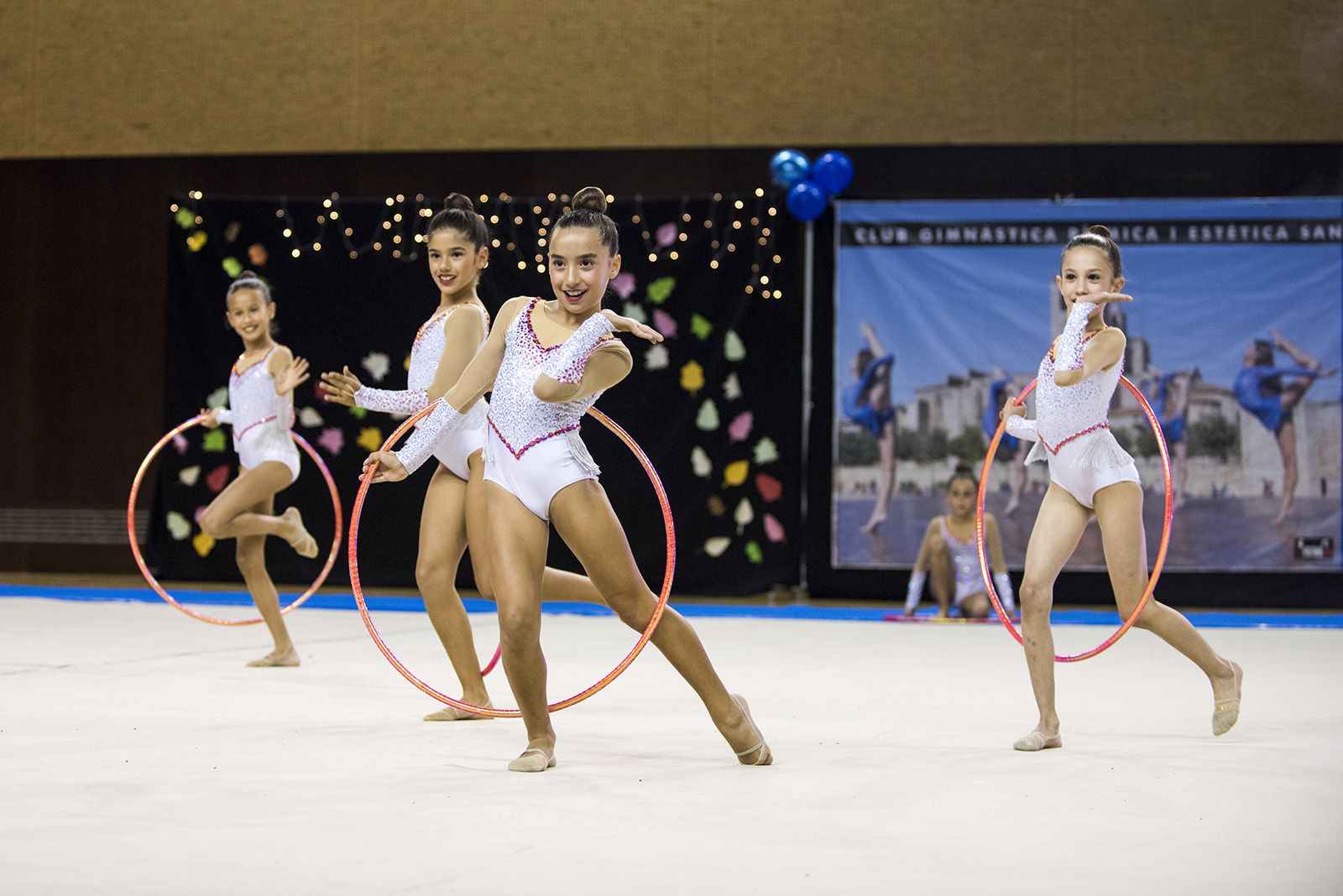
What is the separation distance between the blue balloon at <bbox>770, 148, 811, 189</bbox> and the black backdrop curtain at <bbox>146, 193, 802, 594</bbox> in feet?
0.90

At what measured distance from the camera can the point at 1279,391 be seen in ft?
30.9

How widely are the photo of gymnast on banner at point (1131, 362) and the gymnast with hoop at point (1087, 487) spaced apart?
4.56 meters

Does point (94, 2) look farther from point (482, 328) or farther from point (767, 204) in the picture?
point (482, 328)

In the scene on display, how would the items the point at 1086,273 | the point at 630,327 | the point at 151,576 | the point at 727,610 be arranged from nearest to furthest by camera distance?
the point at 630,327 < the point at 1086,273 < the point at 151,576 < the point at 727,610

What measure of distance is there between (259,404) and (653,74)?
14.7ft

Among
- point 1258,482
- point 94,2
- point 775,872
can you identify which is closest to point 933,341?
point 1258,482

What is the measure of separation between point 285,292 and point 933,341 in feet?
13.5

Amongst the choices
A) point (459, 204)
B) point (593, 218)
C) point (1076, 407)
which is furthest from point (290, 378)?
point (1076, 407)

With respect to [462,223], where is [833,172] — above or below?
above

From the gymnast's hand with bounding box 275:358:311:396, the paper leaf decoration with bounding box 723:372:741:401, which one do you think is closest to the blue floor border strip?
the paper leaf decoration with bounding box 723:372:741:401

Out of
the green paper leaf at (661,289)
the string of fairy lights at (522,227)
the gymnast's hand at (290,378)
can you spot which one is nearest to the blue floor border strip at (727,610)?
the green paper leaf at (661,289)

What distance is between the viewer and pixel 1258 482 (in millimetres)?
9438

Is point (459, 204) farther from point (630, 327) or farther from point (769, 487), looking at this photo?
point (769, 487)

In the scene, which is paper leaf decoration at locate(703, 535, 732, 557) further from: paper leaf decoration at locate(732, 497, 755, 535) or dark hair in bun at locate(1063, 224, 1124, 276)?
dark hair in bun at locate(1063, 224, 1124, 276)
